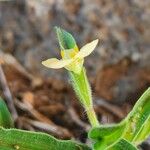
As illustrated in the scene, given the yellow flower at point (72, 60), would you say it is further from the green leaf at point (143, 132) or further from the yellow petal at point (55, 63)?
the green leaf at point (143, 132)

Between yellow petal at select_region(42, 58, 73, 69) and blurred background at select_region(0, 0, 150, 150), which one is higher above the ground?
yellow petal at select_region(42, 58, 73, 69)

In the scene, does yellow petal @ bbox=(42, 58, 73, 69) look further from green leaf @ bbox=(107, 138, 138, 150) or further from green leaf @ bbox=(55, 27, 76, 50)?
green leaf @ bbox=(107, 138, 138, 150)

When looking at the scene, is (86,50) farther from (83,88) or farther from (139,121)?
(139,121)

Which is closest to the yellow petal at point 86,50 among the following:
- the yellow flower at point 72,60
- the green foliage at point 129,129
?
the yellow flower at point 72,60

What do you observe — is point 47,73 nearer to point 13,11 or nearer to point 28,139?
point 13,11

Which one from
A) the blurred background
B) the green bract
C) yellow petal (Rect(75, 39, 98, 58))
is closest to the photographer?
yellow petal (Rect(75, 39, 98, 58))

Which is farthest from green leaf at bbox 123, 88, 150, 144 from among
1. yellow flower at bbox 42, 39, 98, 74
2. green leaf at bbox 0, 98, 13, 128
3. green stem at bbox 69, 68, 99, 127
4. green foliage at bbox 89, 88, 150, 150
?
green leaf at bbox 0, 98, 13, 128

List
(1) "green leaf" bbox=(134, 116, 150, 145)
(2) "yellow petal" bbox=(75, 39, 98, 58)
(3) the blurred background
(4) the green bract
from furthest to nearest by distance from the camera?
1. (3) the blurred background
2. (1) "green leaf" bbox=(134, 116, 150, 145)
3. (4) the green bract
4. (2) "yellow petal" bbox=(75, 39, 98, 58)

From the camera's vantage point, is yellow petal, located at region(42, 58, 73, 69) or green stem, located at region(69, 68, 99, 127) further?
green stem, located at region(69, 68, 99, 127)
